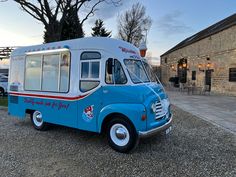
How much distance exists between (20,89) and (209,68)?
1930cm

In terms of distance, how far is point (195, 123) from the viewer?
864cm

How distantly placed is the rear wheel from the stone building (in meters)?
16.4

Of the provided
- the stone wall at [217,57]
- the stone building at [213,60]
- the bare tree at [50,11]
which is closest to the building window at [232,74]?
the stone building at [213,60]

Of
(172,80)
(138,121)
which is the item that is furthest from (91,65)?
(172,80)

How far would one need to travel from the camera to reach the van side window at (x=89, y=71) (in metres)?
5.81

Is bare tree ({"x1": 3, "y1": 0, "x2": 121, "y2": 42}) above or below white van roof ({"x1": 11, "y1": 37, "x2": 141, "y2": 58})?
above

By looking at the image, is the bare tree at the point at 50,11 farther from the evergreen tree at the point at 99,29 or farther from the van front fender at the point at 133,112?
the evergreen tree at the point at 99,29

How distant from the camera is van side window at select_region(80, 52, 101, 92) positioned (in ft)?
19.1

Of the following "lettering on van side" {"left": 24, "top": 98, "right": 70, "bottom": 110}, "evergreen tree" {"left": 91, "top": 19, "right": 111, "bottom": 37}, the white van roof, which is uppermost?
"evergreen tree" {"left": 91, "top": 19, "right": 111, "bottom": 37}

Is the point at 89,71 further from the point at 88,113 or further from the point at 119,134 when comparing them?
the point at 119,134

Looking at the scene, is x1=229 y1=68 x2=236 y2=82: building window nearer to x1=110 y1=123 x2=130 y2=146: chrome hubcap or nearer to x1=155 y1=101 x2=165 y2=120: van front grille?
x1=155 y1=101 x2=165 y2=120: van front grille

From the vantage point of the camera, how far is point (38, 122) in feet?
24.6

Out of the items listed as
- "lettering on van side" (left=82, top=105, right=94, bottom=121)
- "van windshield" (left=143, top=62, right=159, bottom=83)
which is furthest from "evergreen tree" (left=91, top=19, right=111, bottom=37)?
"lettering on van side" (left=82, top=105, right=94, bottom=121)

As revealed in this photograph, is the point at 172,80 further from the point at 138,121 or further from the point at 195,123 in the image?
the point at 138,121
